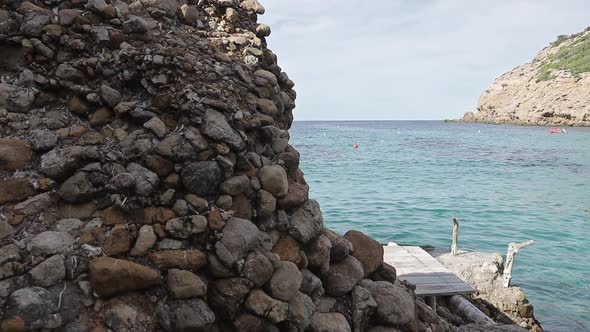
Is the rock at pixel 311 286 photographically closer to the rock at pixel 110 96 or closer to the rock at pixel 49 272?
the rock at pixel 49 272

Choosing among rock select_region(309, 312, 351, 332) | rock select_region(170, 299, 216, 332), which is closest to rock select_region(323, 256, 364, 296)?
rock select_region(309, 312, 351, 332)

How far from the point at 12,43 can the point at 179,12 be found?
174 centimetres

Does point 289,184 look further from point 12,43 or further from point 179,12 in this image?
point 12,43

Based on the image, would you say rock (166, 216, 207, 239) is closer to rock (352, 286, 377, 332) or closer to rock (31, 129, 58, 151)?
rock (31, 129, 58, 151)

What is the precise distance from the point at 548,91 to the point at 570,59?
47.2 ft

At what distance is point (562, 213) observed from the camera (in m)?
21.8

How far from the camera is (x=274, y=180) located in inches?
160

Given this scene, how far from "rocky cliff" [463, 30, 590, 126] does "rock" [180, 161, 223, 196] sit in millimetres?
93656

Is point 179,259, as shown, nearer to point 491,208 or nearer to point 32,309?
point 32,309

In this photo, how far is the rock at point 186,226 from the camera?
3.37 m

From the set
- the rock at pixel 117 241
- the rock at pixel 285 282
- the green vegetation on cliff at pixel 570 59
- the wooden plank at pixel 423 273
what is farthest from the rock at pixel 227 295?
the green vegetation on cliff at pixel 570 59

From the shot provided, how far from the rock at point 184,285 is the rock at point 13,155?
61.5 inches

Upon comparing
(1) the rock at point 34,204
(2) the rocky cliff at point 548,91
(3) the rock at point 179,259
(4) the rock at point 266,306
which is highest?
(2) the rocky cliff at point 548,91

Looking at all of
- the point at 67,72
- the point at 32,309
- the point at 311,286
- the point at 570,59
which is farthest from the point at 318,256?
the point at 570,59
